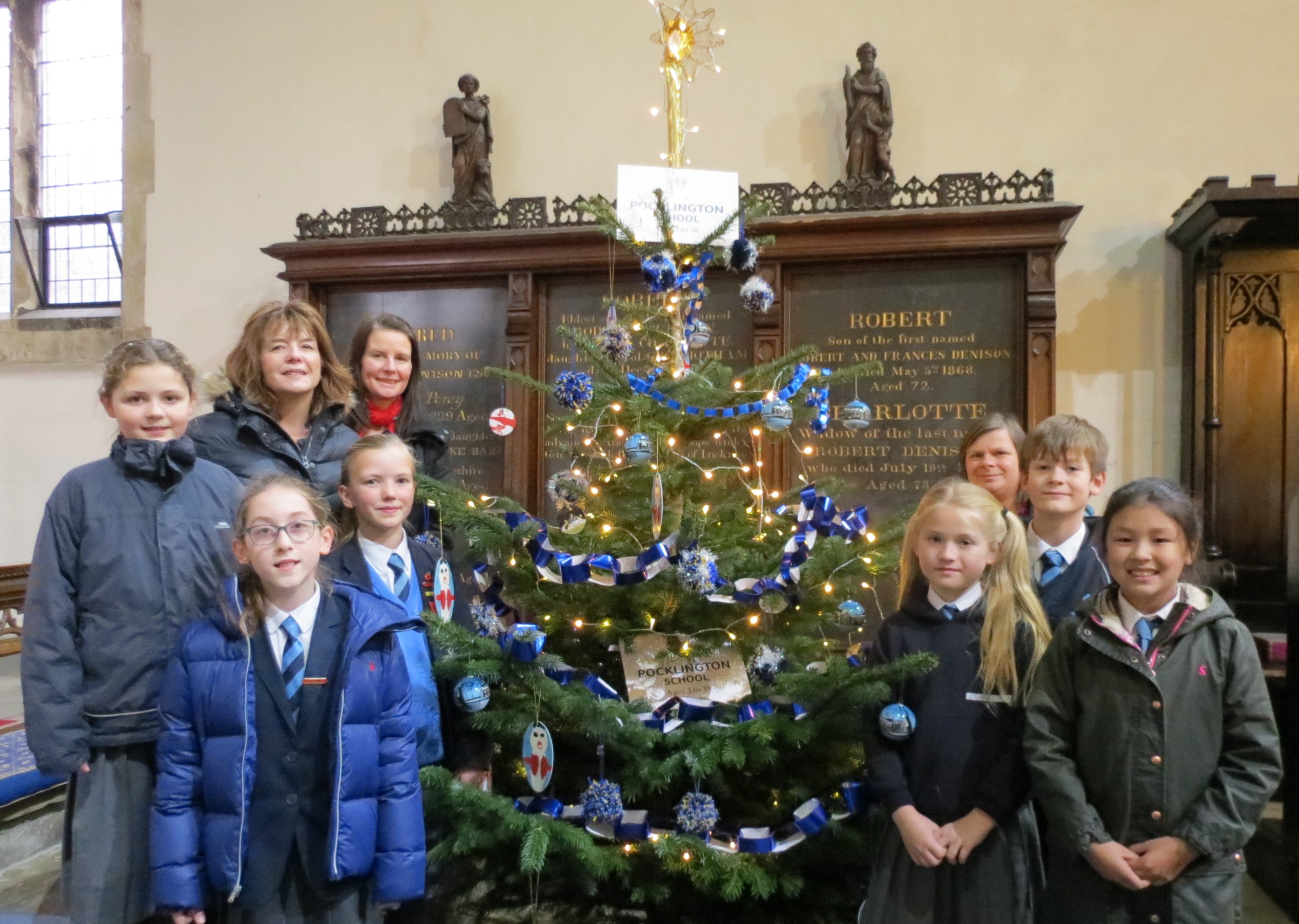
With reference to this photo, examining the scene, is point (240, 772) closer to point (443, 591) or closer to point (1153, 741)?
point (443, 591)

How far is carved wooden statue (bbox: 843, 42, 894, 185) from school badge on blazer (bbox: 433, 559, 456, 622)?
339cm

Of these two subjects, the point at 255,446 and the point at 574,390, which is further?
the point at 255,446

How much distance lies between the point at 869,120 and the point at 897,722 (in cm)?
377

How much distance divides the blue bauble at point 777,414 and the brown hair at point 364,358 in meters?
1.24

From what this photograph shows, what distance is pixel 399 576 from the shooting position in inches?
85.6

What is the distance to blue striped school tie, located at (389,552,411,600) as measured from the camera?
215 cm

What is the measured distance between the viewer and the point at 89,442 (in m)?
6.03

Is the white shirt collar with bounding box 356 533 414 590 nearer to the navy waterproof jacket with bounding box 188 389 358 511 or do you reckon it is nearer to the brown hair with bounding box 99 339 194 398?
the navy waterproof jacket with bounding box 188 389 358 511

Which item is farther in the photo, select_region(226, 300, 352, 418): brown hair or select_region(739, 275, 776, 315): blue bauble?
select_region(226, 300, 352, 418): brown hair

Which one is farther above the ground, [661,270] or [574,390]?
[661,270]

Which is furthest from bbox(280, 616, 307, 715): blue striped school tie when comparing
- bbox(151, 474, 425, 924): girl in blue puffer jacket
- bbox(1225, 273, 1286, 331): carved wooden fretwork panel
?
bbox(1225, 273, 1286, 331): carved wooden fretwork panel

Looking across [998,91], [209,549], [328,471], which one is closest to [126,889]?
[209,549]

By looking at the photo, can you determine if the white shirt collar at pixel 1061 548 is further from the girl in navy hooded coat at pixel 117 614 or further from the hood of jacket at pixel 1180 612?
the girl in navy hooded coat at pixel 117 614

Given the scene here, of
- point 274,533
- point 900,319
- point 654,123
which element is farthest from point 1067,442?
point 654,123
